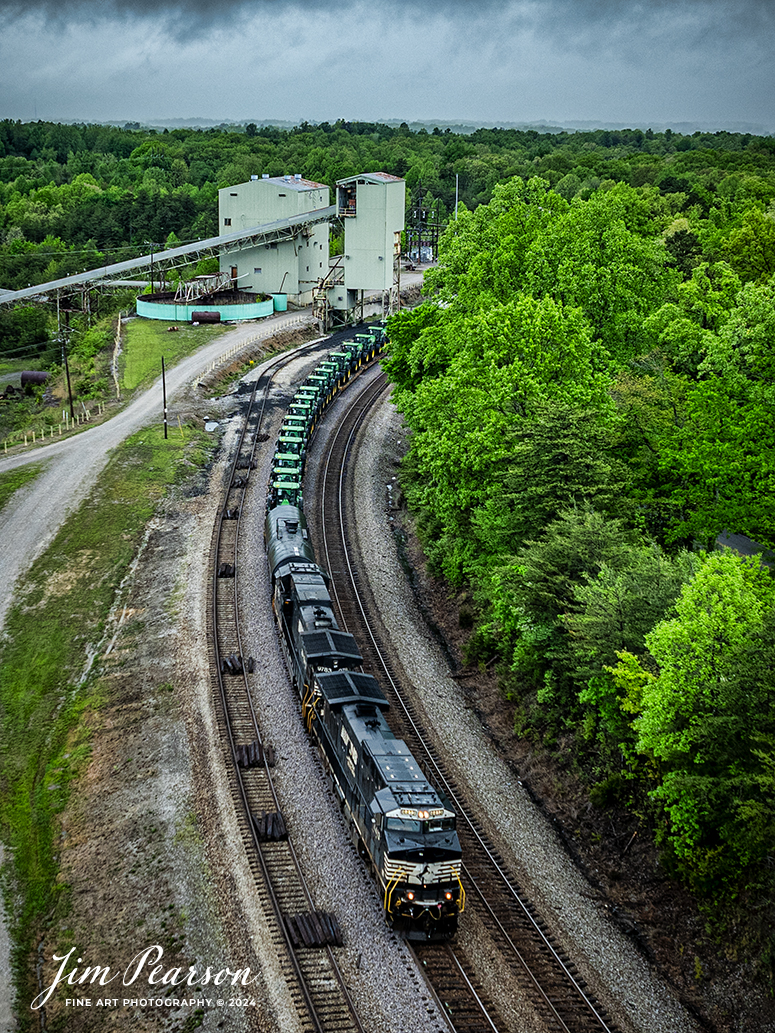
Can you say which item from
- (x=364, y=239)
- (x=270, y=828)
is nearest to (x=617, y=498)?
(x=270, y=828)

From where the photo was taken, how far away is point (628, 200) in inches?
2943

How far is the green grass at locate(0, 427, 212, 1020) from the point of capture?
30672mm

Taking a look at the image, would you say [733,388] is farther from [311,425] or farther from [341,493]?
[311,425]

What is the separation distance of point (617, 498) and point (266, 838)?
66.3 ft

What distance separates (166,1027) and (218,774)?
36.1ft

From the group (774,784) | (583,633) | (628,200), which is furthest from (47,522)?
(628,200)

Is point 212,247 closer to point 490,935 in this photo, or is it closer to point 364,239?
point 364,239

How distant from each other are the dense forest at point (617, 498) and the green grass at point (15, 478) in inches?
990

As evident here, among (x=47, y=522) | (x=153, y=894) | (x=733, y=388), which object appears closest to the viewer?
(x=153, y=894)

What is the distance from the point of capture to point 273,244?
354 feet

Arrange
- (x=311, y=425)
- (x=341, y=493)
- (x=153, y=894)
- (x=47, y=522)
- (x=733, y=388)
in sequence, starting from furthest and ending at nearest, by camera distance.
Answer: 1. (x=311, y=425)
2. (x=341, y=493)
3. (x=47, y=522)
4. (x=733, y=388)
5. (x=153, y=894)

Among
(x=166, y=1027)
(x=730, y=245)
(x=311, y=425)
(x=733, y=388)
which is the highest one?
(x=730, y=245)

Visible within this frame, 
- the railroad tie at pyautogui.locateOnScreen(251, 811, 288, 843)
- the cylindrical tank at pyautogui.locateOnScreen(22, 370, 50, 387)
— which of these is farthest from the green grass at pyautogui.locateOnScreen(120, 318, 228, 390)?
the railroad tie at pyautogui.locateOnScreen(251, 811, 288, 843)

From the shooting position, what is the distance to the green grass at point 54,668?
30.7 metres
